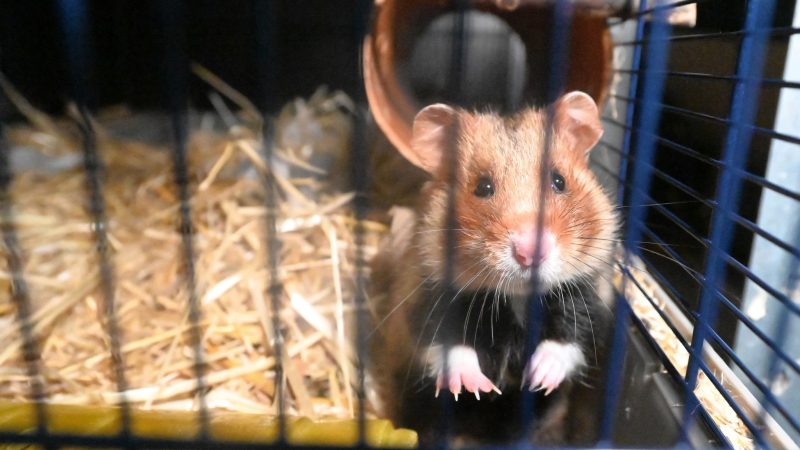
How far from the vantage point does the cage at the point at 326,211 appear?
3.09 ft

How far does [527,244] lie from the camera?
1.05m

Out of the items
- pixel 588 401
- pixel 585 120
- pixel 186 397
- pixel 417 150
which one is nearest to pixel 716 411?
pixel 588 401

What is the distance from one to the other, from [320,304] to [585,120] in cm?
75

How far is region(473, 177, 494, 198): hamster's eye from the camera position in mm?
1191

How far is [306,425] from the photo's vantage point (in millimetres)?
983

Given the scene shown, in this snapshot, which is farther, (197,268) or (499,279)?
(197,268)

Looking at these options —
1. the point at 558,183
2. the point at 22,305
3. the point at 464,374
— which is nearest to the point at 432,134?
the point at 558,183

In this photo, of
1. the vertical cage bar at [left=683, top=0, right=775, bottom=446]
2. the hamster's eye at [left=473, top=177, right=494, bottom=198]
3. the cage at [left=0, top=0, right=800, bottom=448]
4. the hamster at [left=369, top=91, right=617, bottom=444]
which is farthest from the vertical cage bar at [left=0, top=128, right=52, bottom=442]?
the vertical cage bar at [left=683, top=0, right=775, bottom=446]

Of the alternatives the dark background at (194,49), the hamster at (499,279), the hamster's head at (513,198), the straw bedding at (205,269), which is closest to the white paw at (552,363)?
the hamster at (499,279)

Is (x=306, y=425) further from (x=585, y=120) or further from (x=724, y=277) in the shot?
(x=724, y=277)

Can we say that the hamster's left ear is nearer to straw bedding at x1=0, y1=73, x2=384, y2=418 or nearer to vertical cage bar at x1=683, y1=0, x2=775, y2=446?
vertical cage bar at x1=683, y1=0, x2=775, y2=446

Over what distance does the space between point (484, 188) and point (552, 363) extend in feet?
1.16

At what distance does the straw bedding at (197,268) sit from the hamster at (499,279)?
0.21 m

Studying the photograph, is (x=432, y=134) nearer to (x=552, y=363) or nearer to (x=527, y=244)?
(x=527, y=244)
